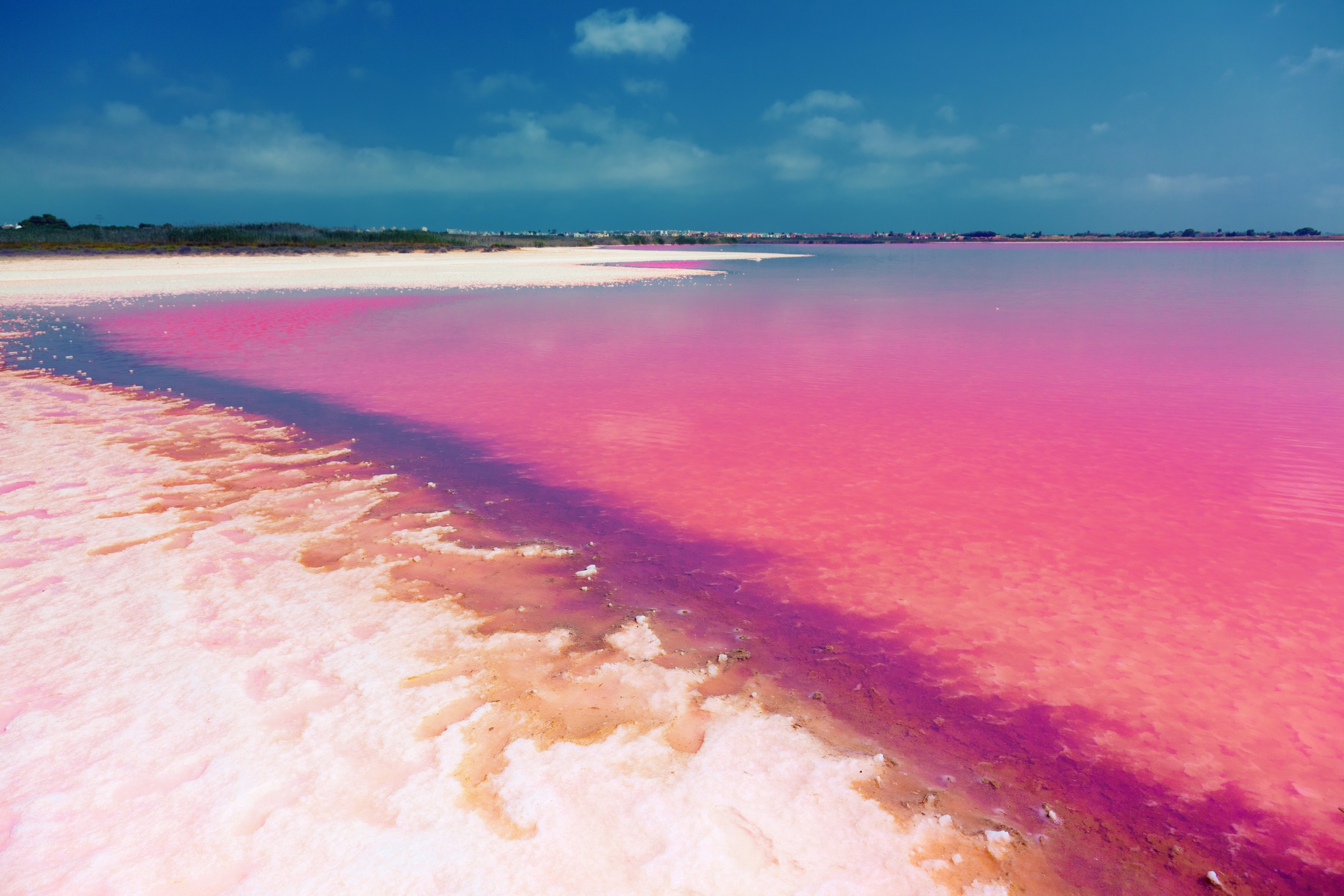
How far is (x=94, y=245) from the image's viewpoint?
156 feet

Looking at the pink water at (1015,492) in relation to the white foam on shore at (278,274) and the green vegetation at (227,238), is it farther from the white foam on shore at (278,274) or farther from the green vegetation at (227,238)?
the green vegetation at (227,238)

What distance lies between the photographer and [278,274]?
1388 inches

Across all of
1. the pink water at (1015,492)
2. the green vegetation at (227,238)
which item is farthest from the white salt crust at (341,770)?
the green vegetation at (227,238)

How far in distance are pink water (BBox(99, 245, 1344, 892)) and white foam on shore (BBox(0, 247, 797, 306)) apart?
41.2 ft

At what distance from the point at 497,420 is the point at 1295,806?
25.1 feet

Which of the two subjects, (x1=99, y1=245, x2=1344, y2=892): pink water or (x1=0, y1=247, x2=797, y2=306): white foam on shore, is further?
(x1=0, y1=247, x2=797, y2=306): white foam on shore

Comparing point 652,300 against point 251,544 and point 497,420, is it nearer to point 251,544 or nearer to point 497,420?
point 497,420

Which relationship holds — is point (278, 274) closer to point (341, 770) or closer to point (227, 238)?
point (227, 238)

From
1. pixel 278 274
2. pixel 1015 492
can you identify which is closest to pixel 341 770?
pixel 1015 492

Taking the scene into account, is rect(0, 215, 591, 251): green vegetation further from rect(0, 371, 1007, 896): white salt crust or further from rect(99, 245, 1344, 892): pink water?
rect(0, 371, 1007, 896): white salt crust

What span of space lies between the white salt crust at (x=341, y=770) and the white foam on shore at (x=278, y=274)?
82.9 ft

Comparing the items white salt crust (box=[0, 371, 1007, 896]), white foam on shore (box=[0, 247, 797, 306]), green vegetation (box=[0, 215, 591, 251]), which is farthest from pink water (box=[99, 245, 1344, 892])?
green vegetation (box=[0, 215, 591, 251])

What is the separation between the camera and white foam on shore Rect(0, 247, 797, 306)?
2766 centimetres

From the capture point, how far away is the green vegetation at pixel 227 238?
49719 mm
